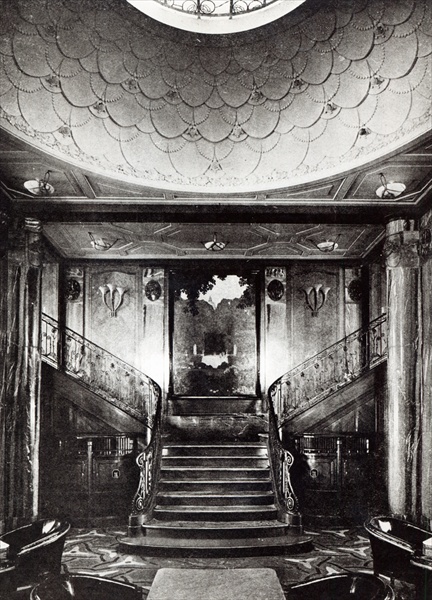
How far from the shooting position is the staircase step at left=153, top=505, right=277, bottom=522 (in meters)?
8.69

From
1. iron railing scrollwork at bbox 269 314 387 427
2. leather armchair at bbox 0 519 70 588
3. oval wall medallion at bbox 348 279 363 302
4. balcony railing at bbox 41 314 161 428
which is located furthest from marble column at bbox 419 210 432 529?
balcony railing at bbox 41 314 161 428

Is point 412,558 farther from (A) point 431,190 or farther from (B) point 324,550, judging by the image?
(A) point 431,190

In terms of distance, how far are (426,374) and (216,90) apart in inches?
195

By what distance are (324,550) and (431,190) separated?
5323mm

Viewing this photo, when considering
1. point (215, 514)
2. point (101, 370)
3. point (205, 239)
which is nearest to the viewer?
point (215, 514)

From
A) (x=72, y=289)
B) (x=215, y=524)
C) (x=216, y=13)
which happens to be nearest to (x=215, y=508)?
(x=215, y=524)

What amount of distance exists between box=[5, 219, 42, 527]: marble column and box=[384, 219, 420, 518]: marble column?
17.6 ft

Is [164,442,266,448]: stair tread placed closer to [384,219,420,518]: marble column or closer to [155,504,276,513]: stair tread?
[155,504,276,513]: stair tread

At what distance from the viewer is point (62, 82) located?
23.5ft

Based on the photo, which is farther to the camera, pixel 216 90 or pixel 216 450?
pixel 216 450

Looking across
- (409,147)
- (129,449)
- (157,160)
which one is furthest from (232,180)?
(129,449)

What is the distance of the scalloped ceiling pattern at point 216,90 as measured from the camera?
674 cm

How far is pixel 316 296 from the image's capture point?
1322 centimetres

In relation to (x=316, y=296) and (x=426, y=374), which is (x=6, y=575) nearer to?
(x=426, y=374)
